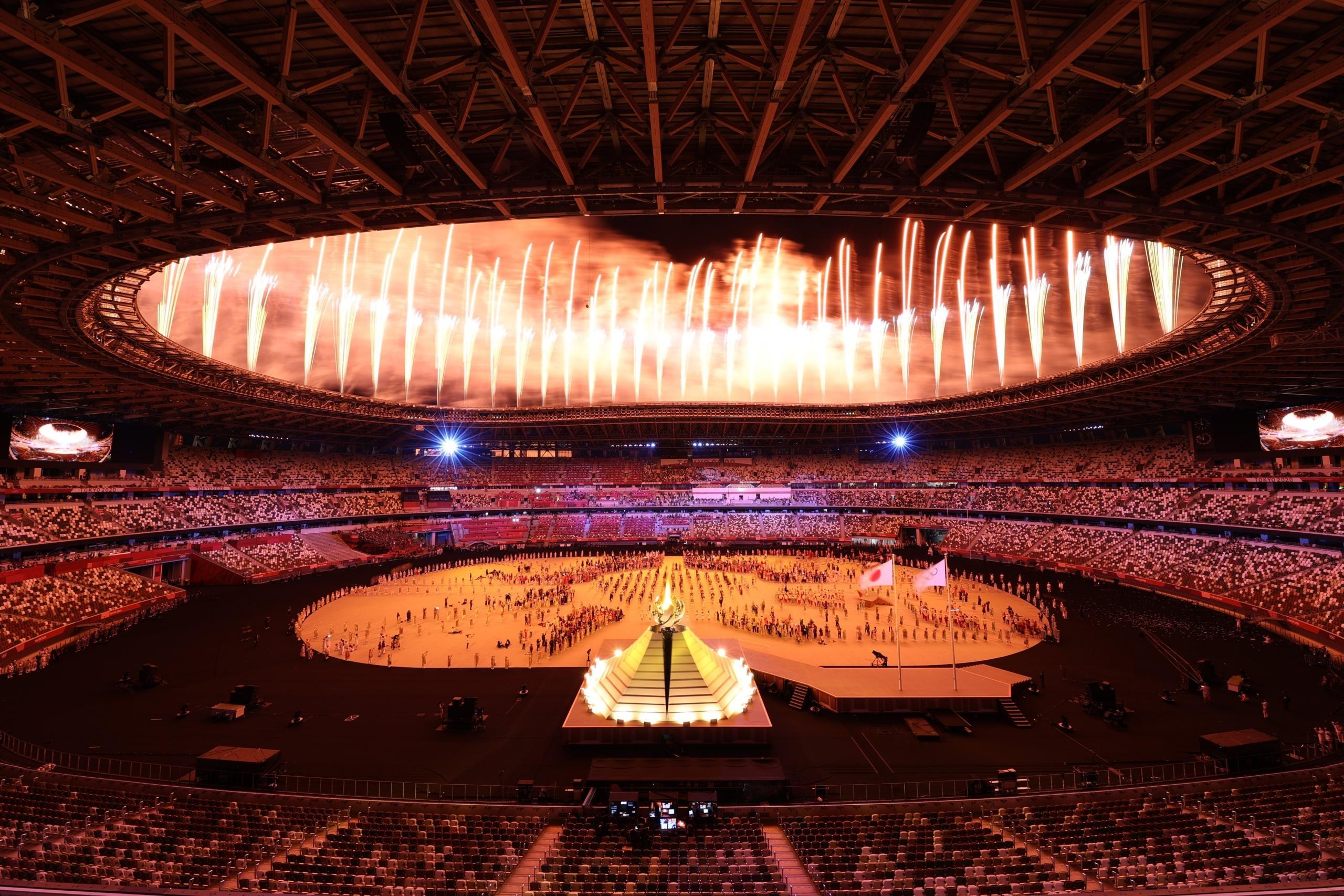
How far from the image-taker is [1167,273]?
86.6ft

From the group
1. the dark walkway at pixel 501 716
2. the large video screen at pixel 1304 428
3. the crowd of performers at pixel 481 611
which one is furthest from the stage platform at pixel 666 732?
the large video screen at pixel 1304 428

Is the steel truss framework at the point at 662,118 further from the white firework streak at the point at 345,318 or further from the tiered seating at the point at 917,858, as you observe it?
the white firework streak at the point at 345,318

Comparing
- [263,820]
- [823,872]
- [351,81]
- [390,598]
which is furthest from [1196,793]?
[390,598]

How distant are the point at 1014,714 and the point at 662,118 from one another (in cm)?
2016

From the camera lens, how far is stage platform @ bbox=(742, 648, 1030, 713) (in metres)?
20.3

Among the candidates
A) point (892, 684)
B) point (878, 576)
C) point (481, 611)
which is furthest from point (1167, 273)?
point (481, 611)

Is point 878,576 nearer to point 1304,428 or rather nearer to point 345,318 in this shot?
point 1304,428

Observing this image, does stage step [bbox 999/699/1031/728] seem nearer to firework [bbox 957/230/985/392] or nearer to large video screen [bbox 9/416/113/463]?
firework [bbox 957/230/985/392]

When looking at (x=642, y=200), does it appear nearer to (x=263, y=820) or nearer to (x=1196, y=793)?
(x=263, y=820)

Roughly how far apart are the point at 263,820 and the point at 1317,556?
46741mm

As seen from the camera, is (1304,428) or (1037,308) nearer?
(1304,428)

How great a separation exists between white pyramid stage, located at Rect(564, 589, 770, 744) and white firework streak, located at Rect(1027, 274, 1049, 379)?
33546mm

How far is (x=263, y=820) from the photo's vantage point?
500 inches

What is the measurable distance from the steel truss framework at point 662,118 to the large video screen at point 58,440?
104 feet
